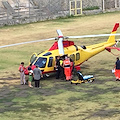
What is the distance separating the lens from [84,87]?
82.2ft

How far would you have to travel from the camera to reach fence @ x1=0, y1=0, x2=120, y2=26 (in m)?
51.3

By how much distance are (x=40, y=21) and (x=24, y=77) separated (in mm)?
27345

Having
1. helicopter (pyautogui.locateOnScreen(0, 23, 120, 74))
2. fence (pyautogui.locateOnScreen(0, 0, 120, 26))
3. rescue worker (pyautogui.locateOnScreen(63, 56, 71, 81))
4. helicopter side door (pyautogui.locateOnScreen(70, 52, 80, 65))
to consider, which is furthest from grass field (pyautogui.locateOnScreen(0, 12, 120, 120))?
fence (pyautogui.locateOnScreen(0, 0, 120, 26))

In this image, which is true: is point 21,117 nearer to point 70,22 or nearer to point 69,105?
point 69,105

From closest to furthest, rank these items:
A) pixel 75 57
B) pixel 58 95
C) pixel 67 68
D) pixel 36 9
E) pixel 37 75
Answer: pixel 58 95, pixel 37 75, pixel 67 68, pixel 75 57, pixel 36 9

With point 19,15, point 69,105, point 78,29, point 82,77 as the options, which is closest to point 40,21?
point 19,15

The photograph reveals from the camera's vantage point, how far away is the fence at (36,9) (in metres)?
51.3

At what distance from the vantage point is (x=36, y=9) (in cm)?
5534

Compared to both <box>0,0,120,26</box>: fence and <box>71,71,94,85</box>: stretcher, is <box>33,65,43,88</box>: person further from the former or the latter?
<box>0,0,120,26</box>: fence

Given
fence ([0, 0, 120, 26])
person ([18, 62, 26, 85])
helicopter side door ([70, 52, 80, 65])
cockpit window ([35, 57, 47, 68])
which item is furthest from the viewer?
fence ([0, 0, 120, 26])

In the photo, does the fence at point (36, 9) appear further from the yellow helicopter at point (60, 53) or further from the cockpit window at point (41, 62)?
the cockpit window at point (41, 62)

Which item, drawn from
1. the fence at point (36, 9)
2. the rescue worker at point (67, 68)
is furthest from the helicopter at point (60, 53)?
the fence at point (36, 9)

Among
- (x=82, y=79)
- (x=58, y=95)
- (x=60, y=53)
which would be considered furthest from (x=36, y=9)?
(x=58, y=95)

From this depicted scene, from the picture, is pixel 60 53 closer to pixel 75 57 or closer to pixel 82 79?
pixel 82 79
